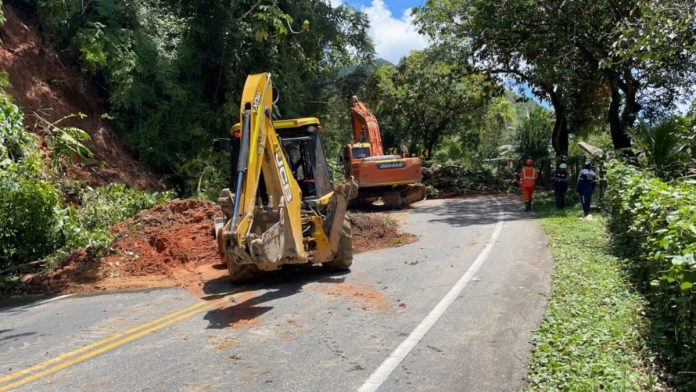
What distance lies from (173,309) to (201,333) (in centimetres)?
144

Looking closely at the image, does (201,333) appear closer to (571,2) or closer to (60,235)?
(60,235)

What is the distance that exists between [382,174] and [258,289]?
12517 mm

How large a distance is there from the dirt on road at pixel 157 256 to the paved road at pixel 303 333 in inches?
34.2

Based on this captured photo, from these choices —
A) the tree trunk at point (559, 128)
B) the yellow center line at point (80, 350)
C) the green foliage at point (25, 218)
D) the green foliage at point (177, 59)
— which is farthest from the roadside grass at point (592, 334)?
the tree trunk at point (559, 128)

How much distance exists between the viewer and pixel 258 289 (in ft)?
29.3

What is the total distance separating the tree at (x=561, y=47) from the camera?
1881cm

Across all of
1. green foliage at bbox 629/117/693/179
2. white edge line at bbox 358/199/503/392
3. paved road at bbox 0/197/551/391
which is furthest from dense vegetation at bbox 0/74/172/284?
green foliage at bbox 629/117/693/179

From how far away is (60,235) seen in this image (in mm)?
11719

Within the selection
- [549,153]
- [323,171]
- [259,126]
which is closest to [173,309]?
[259,126]

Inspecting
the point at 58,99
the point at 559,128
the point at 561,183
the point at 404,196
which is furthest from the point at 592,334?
the point at 559,128

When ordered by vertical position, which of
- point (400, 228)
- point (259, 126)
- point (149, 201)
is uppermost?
point (259, 126)

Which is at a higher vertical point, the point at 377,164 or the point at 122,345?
the point at 377,164

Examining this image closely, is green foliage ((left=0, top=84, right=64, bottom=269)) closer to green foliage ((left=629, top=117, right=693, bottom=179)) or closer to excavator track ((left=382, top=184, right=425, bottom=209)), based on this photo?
excavator track ((left=382, top=184, right=425, bottom=209))

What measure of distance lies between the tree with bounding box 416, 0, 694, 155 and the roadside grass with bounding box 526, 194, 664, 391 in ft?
30.8
